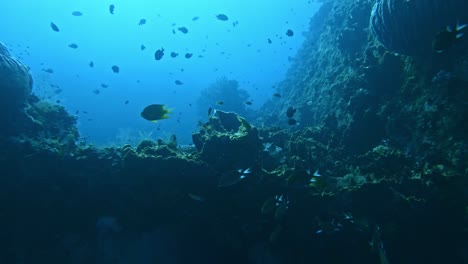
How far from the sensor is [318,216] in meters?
6.33

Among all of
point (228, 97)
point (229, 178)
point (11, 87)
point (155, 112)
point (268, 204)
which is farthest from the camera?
point (228, 97)

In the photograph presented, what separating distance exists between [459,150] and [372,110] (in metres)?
3.30

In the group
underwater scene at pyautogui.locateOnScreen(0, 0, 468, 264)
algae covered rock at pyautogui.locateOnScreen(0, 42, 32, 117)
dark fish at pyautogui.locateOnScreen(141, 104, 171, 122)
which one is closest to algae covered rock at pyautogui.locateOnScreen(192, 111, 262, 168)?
underwater scene at pyautogui.locateOnScreen(0, 0, 468, 264)

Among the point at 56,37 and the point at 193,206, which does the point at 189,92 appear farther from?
the point at 56,37

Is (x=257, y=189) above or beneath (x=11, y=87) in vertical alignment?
beneath

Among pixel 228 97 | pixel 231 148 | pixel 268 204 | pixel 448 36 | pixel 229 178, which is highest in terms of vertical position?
pixel 228 97

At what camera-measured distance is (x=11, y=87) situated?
28.0ft

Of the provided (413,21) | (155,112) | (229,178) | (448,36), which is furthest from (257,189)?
(413,21)

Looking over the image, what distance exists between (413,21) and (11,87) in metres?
10.8

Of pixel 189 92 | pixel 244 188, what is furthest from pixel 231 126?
pixel 189 92

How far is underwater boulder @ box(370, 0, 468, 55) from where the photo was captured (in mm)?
7207

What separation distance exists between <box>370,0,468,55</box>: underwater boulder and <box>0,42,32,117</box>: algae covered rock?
10133 mm

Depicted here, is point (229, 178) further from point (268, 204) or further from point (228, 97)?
point (228, 97)

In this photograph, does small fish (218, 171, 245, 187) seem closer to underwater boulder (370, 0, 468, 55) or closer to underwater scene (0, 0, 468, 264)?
underwater scene (0, 0, 468, 264)
